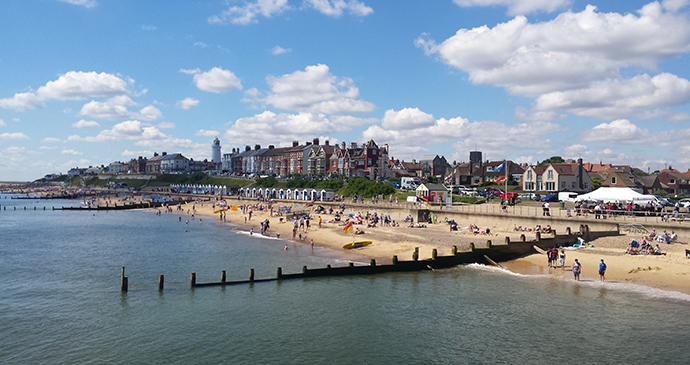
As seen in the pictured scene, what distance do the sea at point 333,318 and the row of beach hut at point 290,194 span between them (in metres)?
48.8

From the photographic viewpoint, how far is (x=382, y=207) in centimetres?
6322

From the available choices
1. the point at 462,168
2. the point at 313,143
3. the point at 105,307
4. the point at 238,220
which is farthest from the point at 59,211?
the point at 462,168

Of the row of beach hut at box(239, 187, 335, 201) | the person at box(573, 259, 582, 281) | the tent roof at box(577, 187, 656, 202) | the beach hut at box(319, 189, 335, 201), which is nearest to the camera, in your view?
the person at box(573, 259, 582, 281)

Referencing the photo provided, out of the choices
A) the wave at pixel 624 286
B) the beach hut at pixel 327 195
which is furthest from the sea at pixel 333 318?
the beach hut at pixel 327 195

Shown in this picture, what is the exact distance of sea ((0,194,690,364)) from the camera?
1759cm

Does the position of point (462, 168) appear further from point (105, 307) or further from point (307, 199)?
point (105, 307)

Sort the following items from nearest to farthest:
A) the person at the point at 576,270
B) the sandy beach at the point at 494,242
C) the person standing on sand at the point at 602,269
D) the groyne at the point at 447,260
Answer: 1. the person standing on sand at the point at 602,269
2. the person at the point at 576,270
3. the sandy beach at the point at 494,242
4. the groyne at the point at 447,260

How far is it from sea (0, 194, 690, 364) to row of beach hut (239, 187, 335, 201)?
160ft

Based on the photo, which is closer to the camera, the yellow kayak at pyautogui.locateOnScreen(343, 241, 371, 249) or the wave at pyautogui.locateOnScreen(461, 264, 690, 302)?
the wave at pyautogui.locateOnScreen(461, 264, 690, 302)

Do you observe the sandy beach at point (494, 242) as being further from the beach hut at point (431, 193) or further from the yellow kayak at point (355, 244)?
the beach hut at point (431, 193)

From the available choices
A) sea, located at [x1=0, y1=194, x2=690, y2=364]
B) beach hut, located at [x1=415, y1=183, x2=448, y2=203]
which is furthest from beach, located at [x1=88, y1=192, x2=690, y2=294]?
beach hut, located at [x1=415, y1=183, x2=448, y2=203]

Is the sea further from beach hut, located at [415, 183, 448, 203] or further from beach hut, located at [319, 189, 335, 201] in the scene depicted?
beach hut, located at [319, 189, 335, 201]

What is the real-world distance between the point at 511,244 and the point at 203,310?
2393cm

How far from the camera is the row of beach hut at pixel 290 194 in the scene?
82375 mm
